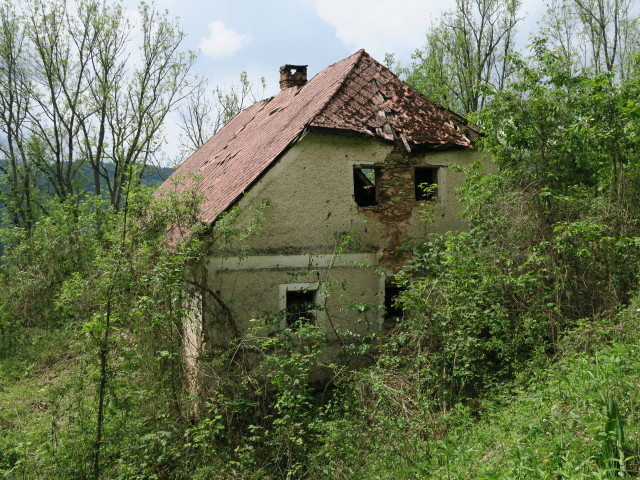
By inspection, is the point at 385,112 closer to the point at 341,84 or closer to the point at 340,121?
the point at 341,84

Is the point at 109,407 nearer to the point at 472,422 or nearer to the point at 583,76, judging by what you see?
the point at 472,422

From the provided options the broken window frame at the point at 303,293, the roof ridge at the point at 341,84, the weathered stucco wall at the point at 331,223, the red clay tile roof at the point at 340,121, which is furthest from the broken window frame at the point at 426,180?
the broken window frame at the point at 303,293

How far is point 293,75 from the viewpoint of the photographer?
15.4 meters

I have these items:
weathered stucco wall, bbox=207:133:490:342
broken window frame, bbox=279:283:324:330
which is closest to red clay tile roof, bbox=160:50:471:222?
weathered stucco wall, bbox=207:133:490:342

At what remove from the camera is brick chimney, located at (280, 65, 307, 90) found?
49.9 feet

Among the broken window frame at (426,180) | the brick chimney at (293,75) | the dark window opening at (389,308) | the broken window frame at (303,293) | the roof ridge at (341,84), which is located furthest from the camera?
the brick chimney at (293,75)

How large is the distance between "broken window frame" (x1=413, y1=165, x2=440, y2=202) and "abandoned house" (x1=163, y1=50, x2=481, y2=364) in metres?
0.03

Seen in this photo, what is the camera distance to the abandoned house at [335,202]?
8.74 metres

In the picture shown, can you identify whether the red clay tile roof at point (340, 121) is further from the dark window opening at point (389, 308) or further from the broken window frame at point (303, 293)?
the dark window opening at point (389, 308)

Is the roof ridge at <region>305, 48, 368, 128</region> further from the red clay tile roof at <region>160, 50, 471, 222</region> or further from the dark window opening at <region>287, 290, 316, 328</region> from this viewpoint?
the dark window opening at <region>287, 290, 316, 328</region>

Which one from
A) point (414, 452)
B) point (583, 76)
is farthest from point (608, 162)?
point (414, 452)

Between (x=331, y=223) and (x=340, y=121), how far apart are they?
5.75 feet

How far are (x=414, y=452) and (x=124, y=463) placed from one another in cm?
348

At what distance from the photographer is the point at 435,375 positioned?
7.18m
